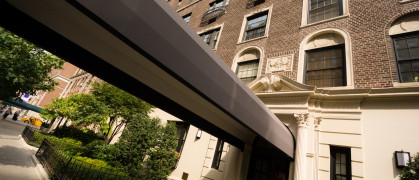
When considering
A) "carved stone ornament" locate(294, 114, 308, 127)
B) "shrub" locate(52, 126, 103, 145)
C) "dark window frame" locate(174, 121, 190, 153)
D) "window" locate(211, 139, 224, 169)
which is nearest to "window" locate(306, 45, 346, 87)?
"carved stone ornament" locate(294, 114, 308, 127)

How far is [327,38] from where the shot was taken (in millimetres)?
8266

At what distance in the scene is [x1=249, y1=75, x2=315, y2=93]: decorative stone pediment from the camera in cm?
701

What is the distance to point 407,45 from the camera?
645cm

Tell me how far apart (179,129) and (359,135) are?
29.5 ft

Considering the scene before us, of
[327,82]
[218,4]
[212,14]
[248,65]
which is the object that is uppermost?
[218,4]

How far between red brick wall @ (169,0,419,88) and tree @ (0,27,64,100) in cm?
964

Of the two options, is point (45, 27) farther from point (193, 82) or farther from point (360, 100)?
point (360, 100)

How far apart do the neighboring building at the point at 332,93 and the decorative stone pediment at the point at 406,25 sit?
25 mm

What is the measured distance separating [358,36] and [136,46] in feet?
28.0

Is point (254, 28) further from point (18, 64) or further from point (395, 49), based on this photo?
point (18, 64)

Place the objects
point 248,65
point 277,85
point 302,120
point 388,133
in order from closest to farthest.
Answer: point 388,133 < point 302,120 < point 277,85 < point 248,65

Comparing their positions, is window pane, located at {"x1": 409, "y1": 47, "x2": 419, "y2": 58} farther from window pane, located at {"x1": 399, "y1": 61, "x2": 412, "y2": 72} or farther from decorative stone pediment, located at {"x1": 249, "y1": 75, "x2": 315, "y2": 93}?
decorative stone pediment, located at {"x1": 249, "y1": 75, "x2": 315, "y2": 93}

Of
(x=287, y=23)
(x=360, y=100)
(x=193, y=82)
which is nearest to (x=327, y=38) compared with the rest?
(x=287, y=23)

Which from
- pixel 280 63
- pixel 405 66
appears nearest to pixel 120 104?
pixel 280 63
